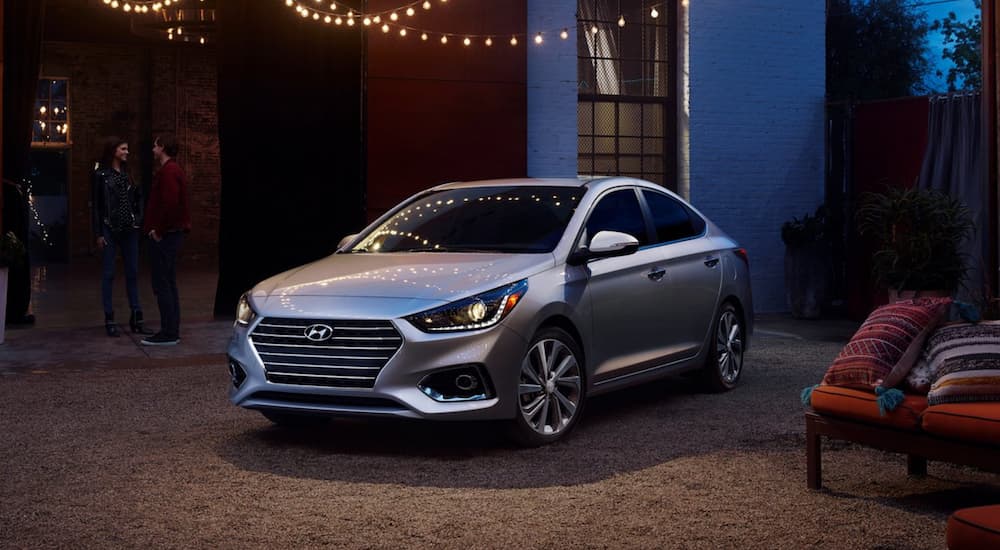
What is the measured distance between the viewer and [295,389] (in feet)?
22.1

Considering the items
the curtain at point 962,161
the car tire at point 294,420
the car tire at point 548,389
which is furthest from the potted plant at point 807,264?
the car tire at point 294,420

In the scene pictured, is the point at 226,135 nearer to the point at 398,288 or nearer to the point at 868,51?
the point at 398,288

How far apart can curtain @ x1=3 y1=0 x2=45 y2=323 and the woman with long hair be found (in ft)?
4.81

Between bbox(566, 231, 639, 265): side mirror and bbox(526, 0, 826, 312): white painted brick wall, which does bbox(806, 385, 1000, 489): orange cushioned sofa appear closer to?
bbox(566, 231, 639, 265): side mirror

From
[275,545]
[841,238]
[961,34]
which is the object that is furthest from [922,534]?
[961,34]

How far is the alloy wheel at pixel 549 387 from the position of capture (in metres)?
6.91

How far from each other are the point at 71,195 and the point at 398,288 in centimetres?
2256

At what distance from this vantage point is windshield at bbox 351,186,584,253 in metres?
7.63

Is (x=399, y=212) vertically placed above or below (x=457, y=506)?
above

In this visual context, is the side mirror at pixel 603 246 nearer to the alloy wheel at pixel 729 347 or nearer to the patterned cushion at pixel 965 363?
the alloy wheel at pixel 729 347

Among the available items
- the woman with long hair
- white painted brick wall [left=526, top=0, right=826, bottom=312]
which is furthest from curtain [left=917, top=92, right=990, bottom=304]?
the woman with long hair

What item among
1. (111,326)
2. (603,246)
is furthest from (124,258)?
(603,246)

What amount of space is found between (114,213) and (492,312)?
675 centimetres

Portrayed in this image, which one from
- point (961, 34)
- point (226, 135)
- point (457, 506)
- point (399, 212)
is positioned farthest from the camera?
point (961, 34)
